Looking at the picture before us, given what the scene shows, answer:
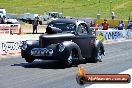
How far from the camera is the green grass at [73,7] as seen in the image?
287ft

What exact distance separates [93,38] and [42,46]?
280 centimetres

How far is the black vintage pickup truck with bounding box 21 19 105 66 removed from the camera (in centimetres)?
1420

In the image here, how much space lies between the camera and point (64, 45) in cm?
1418

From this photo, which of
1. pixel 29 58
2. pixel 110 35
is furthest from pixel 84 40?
pixel 110 35

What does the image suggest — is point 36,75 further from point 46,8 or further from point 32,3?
point 32,3

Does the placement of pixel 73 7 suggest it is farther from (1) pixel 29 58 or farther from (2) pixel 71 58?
(2) pixel 71 58

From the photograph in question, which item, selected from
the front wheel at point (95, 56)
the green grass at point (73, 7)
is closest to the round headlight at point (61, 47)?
the front wheel at point (95, 56)

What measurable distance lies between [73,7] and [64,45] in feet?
259

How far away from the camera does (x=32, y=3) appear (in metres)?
102

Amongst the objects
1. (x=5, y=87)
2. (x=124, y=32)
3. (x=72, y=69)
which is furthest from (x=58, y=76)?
(x=124, y=32)

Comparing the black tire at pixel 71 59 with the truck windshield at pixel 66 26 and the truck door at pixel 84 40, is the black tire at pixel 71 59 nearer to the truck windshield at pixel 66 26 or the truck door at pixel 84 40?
the truck door at pixel 84 40

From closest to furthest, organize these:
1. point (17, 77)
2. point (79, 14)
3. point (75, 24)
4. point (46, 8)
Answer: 1. point (17, 77)
2. point (75, 24)
3. point (79, 14)
4. point (46, 8)

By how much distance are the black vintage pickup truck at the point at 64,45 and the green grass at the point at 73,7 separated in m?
66.8

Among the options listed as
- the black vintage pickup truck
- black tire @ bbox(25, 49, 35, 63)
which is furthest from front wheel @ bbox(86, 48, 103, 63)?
black tire @ bbox(25, 49, 35, 63)
